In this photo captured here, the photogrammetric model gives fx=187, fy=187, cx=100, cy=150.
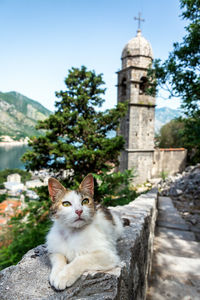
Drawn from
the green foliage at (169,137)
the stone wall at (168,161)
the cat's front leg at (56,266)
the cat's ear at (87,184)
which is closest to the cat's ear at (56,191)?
the cat's ear at (87,184)

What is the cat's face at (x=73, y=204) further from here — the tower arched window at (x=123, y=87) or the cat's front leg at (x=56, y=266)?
the tower arched window at (x=123, y=87)

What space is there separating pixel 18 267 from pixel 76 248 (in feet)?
1.32

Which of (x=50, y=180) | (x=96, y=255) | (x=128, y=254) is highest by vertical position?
(x=50, y=180)

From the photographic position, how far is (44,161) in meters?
9.96

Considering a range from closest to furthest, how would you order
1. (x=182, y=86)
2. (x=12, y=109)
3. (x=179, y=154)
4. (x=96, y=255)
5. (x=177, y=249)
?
(x=96, y=255), (x=177, y=249), (x=182, y=86), (x=179, y=154), (x=12, y=109)

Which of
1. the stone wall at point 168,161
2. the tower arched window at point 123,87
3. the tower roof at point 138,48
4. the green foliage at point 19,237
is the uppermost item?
the tower roof at point 138,48

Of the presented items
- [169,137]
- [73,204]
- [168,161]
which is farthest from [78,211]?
[169,137]

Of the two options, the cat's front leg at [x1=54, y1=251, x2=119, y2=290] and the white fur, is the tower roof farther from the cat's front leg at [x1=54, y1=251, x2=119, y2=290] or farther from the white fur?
the cat's front leg at [x1=54, y1=251, x2=119, y2=290]

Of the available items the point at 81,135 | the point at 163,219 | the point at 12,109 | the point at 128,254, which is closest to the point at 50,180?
the point at 128,254

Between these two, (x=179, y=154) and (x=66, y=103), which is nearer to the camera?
(x=66, y=103)

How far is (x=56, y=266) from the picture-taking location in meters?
1.05

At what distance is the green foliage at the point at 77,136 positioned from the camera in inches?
380

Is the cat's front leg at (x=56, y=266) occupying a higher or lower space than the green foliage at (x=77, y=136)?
lower

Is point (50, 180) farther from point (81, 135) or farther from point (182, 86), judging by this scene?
Result: point (81, 135)
